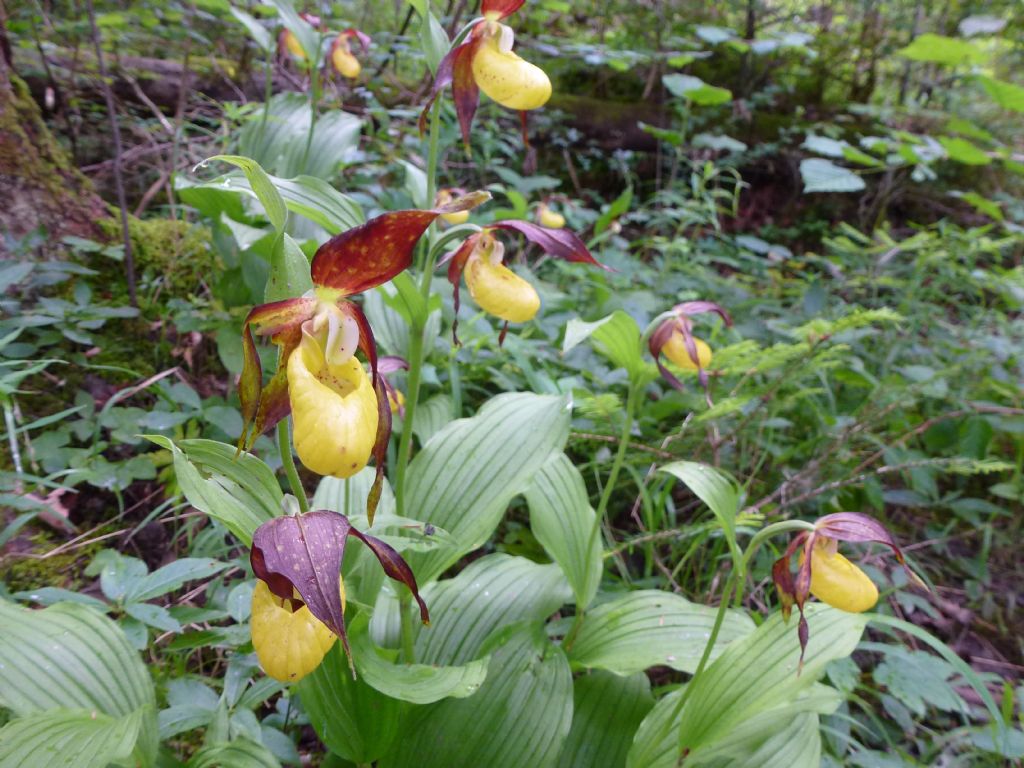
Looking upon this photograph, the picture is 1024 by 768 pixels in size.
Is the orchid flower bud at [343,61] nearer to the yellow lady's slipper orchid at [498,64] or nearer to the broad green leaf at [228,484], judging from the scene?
the yellow lady's slipper orchid at [498,64]

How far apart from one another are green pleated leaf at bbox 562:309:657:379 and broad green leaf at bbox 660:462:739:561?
29cm

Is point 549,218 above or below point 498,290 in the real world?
below

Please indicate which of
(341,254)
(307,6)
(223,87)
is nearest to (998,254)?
(341,254)

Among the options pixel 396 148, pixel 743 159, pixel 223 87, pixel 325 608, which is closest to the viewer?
pixel 325 608

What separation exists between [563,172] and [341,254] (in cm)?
417

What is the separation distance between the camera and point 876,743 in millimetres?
1481

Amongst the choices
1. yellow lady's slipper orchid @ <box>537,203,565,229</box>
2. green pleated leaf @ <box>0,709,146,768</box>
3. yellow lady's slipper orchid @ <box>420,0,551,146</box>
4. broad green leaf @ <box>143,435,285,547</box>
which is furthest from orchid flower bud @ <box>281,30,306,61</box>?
green pleated leaf @ <box>0,709,146,768</box>

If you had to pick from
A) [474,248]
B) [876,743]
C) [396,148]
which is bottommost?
[876,743]

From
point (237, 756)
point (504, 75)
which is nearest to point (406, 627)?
point (237, 756)

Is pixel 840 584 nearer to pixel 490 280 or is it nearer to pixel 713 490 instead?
pixel 713 490

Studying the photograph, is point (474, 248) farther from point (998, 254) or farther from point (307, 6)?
point (307, 6)

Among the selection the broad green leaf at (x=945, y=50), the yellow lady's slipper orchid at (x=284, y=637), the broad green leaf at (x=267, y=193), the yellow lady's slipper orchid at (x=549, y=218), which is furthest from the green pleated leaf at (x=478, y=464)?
the broad green leaf at (x=945, y=50)

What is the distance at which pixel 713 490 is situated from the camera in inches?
42.8

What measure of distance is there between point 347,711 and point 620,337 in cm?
89
